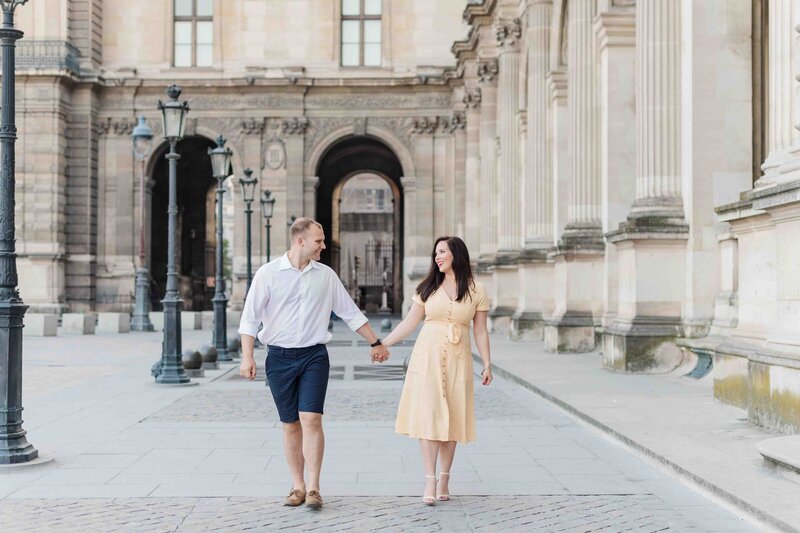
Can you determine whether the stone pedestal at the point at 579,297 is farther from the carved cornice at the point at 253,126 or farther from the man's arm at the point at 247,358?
the carved cornice at the point at 253,126

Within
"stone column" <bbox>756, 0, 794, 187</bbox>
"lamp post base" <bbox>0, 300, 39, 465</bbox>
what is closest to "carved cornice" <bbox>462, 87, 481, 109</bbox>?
"stone column" <bbox>756, 0, 794, 187</bbox>

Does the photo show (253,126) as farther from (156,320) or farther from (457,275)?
(457,275)

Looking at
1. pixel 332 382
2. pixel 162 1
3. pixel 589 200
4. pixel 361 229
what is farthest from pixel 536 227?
pixel 361 229

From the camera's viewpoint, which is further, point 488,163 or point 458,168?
point 458,168

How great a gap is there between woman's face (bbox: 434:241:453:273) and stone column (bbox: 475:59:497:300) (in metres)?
27.2

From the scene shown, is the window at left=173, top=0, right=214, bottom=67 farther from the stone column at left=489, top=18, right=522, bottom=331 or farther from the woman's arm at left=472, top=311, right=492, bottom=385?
the woman's arm at left=472, top=311, right=492, bottom=385

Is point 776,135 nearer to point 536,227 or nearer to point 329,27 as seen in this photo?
point 536,227

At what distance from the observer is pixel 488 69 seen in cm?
3484

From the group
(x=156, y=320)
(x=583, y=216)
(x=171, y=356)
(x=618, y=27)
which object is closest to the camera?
(x=171, y=356)

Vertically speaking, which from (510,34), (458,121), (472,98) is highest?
(510,34)

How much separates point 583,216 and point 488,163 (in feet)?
49.2

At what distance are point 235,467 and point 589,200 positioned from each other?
1371 centimetres

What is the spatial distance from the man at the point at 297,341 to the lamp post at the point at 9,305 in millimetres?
2612

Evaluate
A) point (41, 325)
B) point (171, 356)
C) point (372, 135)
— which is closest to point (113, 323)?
point (41, 325)
